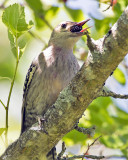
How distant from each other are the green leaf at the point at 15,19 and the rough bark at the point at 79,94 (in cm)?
87

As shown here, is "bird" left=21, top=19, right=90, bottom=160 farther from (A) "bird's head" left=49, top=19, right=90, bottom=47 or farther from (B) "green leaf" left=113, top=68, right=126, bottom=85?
(B) "green leaf" left=113, top=68, right=126, bottom=85

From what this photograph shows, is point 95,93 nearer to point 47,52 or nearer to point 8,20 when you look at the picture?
point 8,20

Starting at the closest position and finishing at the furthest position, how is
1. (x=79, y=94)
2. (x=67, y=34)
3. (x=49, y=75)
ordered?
Result: (x=79, y=94) < (x=49, y=75) < (x=67, y=34)

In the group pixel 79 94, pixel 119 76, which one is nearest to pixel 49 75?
pixel 119 76

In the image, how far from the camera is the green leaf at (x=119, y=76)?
6459mm

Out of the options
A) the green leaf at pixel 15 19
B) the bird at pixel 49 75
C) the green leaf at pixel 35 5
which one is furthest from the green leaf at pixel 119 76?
the green leaf at pixel 15 19

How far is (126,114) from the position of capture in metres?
6.29

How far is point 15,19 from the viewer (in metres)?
4.04

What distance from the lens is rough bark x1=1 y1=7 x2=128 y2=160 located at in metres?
3.59

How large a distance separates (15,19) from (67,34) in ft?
8.05

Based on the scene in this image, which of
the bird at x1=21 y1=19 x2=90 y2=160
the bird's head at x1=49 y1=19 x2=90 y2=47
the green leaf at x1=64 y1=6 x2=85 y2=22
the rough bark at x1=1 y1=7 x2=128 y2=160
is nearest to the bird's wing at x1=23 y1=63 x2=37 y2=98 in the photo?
the bird at x1=21 y1=19 x2=90 y2=160

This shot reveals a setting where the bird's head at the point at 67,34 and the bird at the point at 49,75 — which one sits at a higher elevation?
the bird's head at the point at 67,34

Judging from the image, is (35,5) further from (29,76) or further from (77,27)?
(29,76)

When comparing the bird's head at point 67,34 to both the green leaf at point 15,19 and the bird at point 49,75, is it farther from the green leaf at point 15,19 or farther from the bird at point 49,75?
the green leaf at point 15,19
